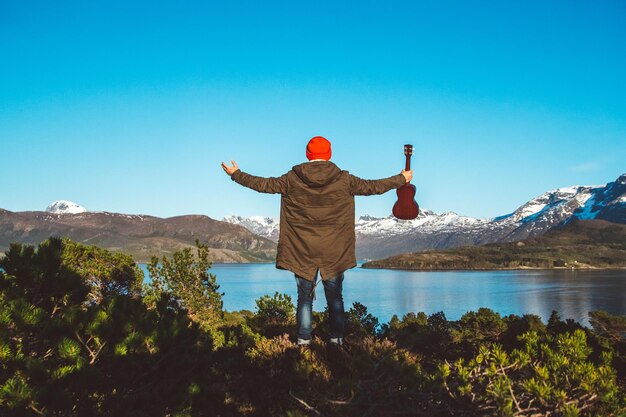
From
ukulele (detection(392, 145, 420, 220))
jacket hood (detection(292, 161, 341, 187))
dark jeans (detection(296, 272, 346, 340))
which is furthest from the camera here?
ukulele (detection(392, 145, 420, 220))

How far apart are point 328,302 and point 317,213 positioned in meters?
1.38

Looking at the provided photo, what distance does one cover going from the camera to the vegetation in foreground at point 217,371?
12.4 ft

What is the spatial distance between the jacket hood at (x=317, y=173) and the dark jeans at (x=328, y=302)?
55.7 inches

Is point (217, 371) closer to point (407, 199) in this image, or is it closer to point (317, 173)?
point (317, 173)

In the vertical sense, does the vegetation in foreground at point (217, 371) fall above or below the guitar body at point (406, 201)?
below

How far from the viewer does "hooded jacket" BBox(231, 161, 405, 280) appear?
6.84 meters

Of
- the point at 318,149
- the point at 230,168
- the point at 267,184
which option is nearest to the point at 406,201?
the point at 318,149

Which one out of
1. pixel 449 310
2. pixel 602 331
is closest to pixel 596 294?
pixel 449 310

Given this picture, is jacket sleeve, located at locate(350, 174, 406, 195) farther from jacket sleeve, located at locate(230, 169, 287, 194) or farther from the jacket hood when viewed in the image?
jacket sleeve, located at locate(230, 169, 287, 194)

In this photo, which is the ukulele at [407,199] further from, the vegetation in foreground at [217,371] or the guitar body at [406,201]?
the vegetation in foreground at [217,371]

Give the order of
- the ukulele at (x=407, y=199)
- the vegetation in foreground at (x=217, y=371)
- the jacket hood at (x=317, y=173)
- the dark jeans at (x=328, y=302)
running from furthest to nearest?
the ukulele at (x=407, y=199)
the dark jeans at (x=328, y=302)
the jacket hood at (x=317, y=173)
the vegetation in foreground at (x=217, y=371)

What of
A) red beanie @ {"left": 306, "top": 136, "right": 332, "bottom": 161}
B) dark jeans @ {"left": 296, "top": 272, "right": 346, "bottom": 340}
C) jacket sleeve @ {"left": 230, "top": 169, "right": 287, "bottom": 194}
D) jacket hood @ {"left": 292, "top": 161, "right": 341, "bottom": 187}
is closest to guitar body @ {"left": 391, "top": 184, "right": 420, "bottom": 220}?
jacket hood @ {"left": 292, "top": 161, "right": 341, "bottom": 187}

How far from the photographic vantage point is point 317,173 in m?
6.82

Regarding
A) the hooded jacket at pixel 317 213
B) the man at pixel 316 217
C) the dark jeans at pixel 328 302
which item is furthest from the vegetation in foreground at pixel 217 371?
the hooded jacket at pixel 317 213
